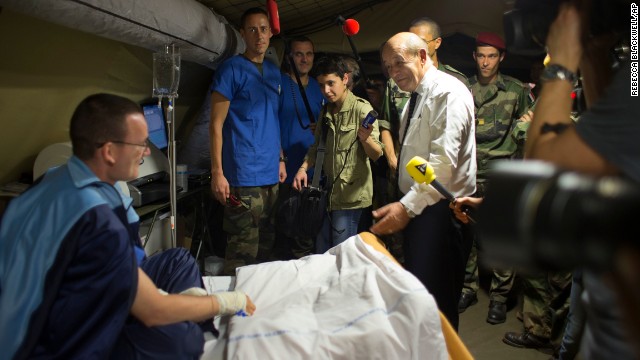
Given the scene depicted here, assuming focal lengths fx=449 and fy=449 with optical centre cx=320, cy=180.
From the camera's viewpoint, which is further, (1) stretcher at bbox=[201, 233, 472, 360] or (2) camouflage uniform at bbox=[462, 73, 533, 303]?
(2) camouflage uniform at bbox=[462, 73, 533, 303]

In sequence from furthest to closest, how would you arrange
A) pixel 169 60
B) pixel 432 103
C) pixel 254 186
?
1. pixel 254 186
2. pixel 169 60
3. pixel 432 103

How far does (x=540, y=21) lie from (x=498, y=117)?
8.20 feet

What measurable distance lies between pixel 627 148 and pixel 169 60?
2328mm

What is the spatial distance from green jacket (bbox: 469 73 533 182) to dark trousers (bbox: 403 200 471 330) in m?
1.08

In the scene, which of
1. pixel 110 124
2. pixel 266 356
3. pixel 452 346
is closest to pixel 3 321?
pixel 110 124

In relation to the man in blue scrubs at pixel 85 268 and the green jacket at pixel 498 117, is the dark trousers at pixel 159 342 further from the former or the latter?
the green jacket at pixel 498 117

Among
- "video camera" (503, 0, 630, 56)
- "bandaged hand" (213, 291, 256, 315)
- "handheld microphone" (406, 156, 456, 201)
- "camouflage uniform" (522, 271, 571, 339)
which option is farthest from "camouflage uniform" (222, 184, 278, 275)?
"video camera" (503, 0, 630, 56)

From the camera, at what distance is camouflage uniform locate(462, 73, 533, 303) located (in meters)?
3.00

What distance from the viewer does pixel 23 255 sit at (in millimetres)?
1199

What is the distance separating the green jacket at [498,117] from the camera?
3.03 meters

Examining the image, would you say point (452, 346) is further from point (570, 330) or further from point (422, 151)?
point (422, 151)

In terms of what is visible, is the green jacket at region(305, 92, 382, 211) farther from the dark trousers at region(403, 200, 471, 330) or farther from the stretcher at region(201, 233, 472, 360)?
the stretcher at region(201, 233, 472, 360)

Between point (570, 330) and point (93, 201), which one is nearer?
point (93, 201)

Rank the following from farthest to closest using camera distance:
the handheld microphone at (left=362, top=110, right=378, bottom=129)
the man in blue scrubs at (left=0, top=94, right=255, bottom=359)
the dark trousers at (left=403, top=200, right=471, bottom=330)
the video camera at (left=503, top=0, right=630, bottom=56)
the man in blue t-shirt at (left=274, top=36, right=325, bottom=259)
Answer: the man in blue t-shirt at (left=274, top=36, right=325, bottom=259) → the handheld microphone at (left=362, top=110, right=378, bottom=129) → the dark trousers at (left=403, top=200, right=471, bottom=330) → the man in blue scrubs at (left=0, top=94, right=255, bottom=359) → the video camera at (left=503, top=0, right=630, bottom=56)
